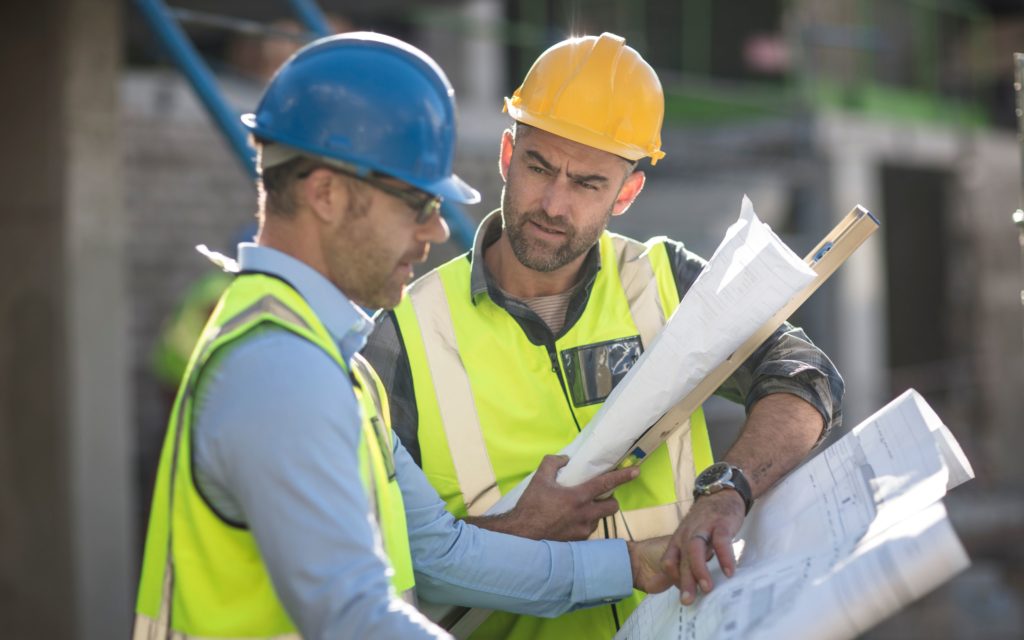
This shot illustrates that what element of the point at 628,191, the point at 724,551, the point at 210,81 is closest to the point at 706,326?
the point at 724,551

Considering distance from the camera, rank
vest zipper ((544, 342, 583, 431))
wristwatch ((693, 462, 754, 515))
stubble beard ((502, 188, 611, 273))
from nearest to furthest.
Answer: wristwatch ((693, 462, 754, 515)), vest zipper ((544, 342, 583, 431)), stubble beard ((502, 188, 611, 273))

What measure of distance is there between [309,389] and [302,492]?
137 millimetres

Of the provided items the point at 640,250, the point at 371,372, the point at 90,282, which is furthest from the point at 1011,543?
the point at 371,372

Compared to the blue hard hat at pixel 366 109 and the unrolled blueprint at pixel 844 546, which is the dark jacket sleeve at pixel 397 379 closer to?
the unrolled blueprint at pixel 844 546

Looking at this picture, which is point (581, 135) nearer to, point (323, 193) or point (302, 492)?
point (323, 193)

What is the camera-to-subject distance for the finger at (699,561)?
2117mm

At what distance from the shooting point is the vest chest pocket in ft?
8.66

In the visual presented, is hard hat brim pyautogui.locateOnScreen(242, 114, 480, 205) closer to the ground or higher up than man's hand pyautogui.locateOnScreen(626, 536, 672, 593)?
higher up

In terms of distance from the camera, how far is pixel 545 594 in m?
2.24

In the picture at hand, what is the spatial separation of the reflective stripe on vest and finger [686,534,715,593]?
0.37 meters

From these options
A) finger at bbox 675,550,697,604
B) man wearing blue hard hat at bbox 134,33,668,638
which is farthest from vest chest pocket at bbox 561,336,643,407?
man wearing blue hard hat at bbox 134,33,668,638

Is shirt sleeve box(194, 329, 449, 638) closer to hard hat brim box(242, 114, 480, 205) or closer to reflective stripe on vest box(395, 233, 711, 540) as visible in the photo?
hard hat brim box(242, 114, 480, 205)

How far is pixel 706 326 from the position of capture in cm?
223

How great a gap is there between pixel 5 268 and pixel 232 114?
177 cm
